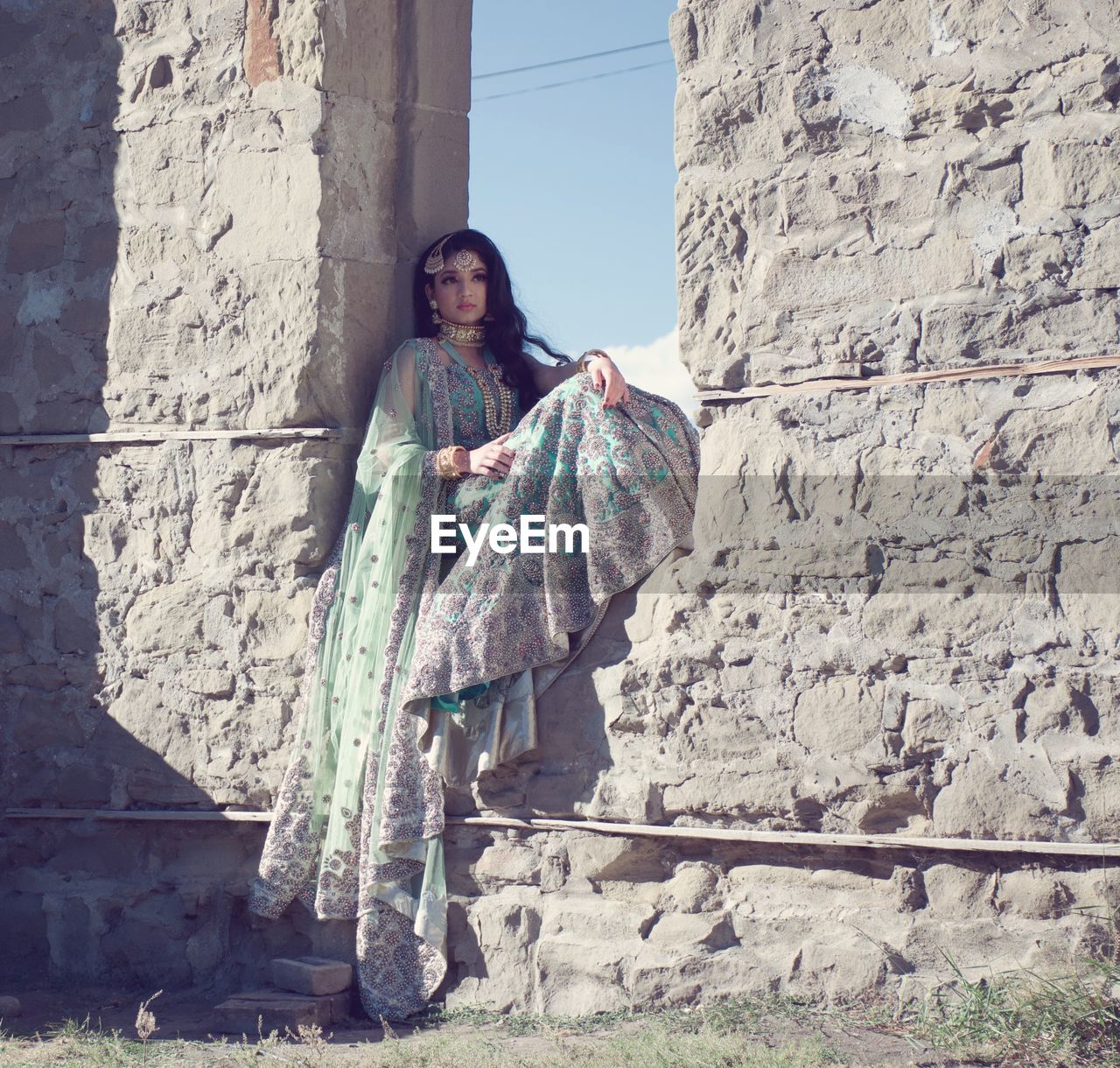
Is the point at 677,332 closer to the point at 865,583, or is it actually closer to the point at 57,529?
the point at 865,583

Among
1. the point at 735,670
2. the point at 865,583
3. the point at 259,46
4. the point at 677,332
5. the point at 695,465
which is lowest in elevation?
the point at 735,670

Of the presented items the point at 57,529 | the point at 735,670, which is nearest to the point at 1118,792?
the point at 735,670

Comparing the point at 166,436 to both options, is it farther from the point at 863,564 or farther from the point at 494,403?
the point at 863,564

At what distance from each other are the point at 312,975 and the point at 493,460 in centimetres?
136

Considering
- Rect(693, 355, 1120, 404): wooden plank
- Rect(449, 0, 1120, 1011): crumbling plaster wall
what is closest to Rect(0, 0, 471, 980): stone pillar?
Rect(449, 0, 1120, 1011): crumbling plaster wall

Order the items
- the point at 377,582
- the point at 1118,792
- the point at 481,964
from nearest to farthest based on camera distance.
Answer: the point at 1118,792
the point at 481,964
the point at 377,582

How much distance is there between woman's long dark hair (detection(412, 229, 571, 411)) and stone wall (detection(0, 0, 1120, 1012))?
0.10 meters

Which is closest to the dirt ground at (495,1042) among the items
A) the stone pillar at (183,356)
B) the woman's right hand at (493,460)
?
the stone pillar at (183,356)

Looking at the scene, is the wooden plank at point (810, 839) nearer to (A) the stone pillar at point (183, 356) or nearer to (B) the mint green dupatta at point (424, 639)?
(B) the mint green dupatta at point (424, 639)

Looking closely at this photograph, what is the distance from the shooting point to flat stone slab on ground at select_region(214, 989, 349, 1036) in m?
3.54

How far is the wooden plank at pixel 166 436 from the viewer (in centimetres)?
410

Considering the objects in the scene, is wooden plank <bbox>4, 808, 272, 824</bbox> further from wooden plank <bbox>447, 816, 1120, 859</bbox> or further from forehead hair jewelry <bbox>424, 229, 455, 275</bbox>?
forehead hair jewelry <bbox>424, 229, 455, 275</bbox>

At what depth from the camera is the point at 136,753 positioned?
166 inches

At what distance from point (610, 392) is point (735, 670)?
2.71 feet
